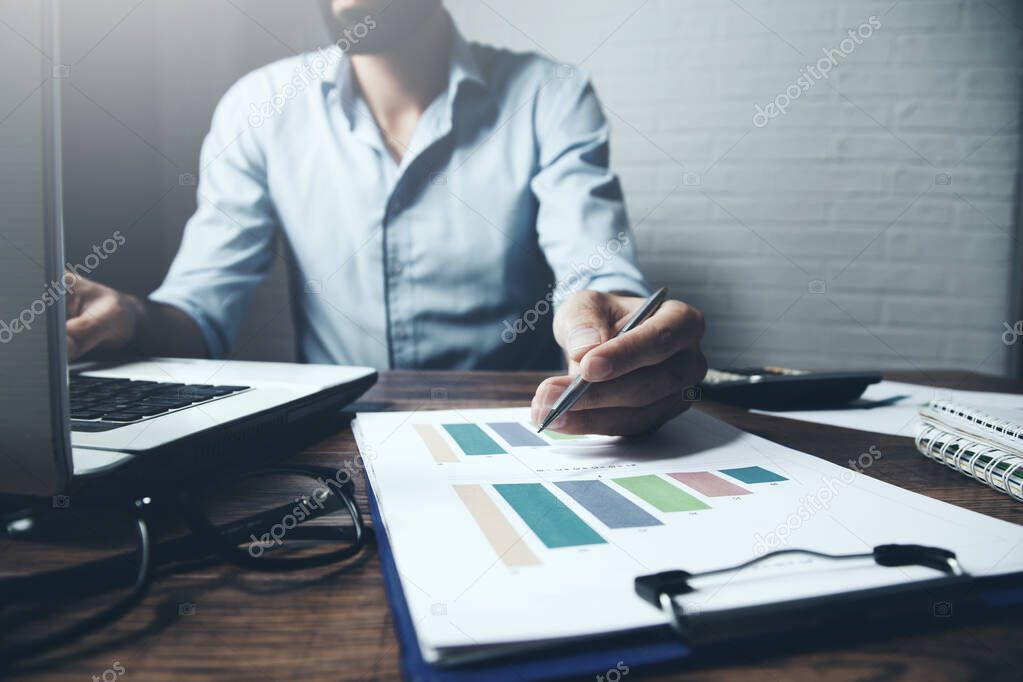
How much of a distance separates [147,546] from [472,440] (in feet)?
0.85

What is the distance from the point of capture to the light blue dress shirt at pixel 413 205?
1476 mm

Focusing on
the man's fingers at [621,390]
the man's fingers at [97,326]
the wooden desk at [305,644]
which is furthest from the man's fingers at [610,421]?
the man's fingers at [97,326]

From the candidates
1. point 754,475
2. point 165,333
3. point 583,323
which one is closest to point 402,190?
point 165,333

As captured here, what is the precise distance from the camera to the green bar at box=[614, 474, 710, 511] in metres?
0.36

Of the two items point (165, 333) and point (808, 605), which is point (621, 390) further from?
point (165, 333)

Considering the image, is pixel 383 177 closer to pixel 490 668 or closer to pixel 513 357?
pixel 513 357

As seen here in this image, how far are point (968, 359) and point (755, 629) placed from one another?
218 centimetres

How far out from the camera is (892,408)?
2.29ft

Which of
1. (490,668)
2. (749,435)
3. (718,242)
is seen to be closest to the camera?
(490,668)

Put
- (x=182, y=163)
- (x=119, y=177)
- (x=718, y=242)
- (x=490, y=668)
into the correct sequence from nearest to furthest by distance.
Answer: (x=490, y=668), (x=119, y=177), (x=182, y=163), (x=718, y=242)

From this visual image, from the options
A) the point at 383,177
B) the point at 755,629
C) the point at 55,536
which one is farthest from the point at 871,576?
A: the point at 383,177

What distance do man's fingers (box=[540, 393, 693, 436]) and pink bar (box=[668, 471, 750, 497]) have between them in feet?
0.33

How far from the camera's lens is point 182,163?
5.98ft

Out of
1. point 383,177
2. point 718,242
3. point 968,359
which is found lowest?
point 968,359
